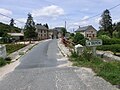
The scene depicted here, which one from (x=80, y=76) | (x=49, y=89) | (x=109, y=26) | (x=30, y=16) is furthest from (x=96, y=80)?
(x=109, y=26)

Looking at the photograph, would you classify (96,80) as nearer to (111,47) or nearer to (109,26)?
(111,47)

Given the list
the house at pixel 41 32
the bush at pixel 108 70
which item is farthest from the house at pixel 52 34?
the bush at pixel 108 70

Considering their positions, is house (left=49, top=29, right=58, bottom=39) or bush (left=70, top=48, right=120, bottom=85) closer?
bush (left=70, top=48, right=120, bottom=85)

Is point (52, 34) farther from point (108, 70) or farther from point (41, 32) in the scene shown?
point (108, 70)

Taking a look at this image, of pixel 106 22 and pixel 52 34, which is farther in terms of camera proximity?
pixel 52 34

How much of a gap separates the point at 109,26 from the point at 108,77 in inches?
3846

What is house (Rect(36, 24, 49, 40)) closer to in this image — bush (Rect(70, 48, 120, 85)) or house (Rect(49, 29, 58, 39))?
house (Rect(49, 29, 58, 39))

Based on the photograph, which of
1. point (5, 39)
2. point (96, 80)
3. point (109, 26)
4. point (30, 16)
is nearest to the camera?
point (96, 80)

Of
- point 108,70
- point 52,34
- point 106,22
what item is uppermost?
point 106,22

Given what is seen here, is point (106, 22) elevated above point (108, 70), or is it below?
above

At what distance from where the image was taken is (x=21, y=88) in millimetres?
9625

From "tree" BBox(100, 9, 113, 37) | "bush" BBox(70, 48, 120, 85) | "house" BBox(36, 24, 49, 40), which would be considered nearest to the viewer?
"bush" BBox(70, 48, 120, 85)

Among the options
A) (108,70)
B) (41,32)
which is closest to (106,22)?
(41,32)

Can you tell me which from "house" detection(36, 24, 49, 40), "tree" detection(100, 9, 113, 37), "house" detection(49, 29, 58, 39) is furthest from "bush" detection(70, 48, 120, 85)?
"house" detection(49, 29, 58, 39)
